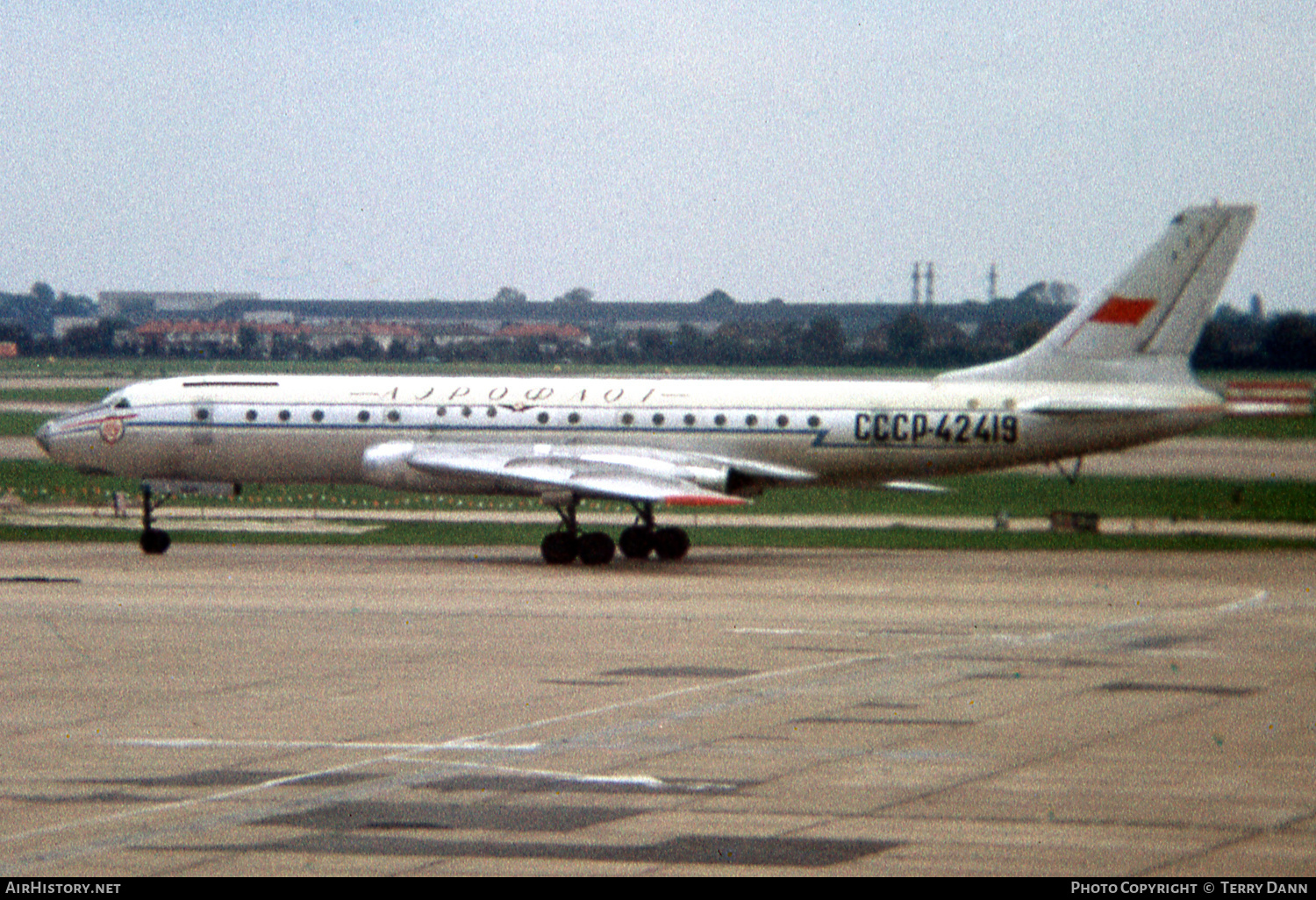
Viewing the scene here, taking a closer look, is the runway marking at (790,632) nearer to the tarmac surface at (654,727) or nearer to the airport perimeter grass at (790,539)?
the tarmac surface at (654,727)

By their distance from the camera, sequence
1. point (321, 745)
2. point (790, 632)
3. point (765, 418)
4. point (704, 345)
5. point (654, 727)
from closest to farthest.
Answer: point (321, 745) → point (654, 727) → point (790, 632) → point (765, 418) → point (704, 345)

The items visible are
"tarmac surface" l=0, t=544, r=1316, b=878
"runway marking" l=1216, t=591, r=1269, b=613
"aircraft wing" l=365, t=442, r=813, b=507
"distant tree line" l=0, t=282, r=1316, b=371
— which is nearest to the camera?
"tarmac surface" l=0, t=544, r=1316, b=878

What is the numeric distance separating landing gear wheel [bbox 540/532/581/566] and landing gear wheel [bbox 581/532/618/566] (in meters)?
0.16

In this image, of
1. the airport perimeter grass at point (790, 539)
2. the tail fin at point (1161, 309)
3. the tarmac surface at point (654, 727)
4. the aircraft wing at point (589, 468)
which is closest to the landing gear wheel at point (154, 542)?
the airport perimeter grass at point (790, 539)

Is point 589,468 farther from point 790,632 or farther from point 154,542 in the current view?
point 790,632

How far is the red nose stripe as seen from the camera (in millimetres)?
35656

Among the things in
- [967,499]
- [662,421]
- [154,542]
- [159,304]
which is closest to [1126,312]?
[662,421]

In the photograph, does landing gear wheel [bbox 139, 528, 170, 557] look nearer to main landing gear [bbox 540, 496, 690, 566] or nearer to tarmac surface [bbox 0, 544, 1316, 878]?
tarmac surface [bbox 0, 544, 1316, 878]

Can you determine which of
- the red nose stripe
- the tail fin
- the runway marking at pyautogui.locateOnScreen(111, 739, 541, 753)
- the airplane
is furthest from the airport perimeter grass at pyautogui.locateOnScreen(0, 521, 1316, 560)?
the runway marking at pyautogui.locateOnScreen(111, 739, 541, 753)

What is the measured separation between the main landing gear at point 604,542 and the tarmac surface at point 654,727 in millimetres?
3367

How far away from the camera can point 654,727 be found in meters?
17.0

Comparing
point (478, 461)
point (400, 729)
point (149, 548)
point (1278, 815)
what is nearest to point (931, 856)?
point (1278, 815)

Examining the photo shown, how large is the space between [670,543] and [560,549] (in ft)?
7.92

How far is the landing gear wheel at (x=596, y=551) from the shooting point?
3412 centimetres
